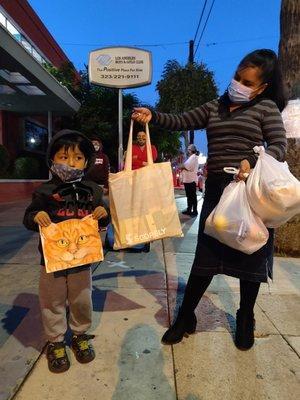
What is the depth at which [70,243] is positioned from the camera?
2.50m

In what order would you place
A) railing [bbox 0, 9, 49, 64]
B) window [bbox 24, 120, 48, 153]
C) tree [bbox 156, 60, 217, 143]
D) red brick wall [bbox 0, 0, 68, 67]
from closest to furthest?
1. railing [bbox 0, 9, 49, 64]
2. red brick wall [bbox 0, 0, 68, 67]
3. window [bbox 24, 120, 48, 153]
4. tree [bbox 156, 60, 217, 143]

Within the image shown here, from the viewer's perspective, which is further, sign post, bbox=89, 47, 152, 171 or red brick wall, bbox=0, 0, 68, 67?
red brick wall, bbox=0, 0, 68, 67

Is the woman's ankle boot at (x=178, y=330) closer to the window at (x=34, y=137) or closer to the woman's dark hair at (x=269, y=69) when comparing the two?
the woman's dark hair at (x=269, y=69)

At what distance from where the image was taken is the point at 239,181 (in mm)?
2490

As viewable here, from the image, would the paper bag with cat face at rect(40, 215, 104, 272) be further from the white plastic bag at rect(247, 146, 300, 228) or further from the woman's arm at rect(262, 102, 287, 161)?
the woman's arm at rect(262, 102, 287, 161)

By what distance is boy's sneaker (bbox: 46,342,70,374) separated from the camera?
2.44m

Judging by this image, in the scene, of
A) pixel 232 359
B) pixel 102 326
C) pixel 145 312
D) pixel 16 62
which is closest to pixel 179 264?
pixel 145 312

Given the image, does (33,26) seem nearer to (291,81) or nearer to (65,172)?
(291,81)

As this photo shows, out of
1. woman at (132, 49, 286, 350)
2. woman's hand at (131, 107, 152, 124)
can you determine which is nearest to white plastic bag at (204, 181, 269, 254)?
woman at (132, 49, 286, 350)

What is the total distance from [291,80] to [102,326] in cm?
391

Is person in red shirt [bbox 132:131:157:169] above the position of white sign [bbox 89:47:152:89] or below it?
below

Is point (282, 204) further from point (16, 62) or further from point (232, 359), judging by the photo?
point (16, 62)

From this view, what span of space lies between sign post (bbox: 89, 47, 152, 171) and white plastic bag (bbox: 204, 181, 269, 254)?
157 inches

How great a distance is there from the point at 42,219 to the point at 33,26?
1742cm
